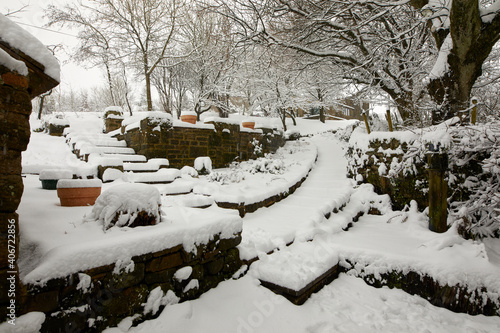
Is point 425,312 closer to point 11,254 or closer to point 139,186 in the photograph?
point 139,186

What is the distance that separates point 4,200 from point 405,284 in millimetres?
4103

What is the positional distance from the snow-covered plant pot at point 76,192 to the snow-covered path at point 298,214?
75.3 inches

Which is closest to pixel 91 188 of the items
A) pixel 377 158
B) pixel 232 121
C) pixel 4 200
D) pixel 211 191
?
pixel 4 200

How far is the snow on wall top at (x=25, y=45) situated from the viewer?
138cm

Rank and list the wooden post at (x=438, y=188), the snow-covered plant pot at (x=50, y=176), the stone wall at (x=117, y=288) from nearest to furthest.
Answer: the stone wall at (x=117, y=288)
the snow-covered plant pot at (x=50, y=176)
the wooden post at (x=438, y=188)

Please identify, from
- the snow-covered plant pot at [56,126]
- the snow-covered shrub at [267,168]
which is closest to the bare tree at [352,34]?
the snow-covered shrub at [267,168]

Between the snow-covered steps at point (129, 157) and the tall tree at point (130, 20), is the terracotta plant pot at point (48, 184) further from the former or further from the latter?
the tall tree at point (130, 20)

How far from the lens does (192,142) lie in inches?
302

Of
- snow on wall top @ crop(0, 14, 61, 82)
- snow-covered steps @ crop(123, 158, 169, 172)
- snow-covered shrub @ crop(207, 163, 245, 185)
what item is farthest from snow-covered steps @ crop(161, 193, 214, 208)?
snow on wall top @ crop(0, 14, 61, 82)

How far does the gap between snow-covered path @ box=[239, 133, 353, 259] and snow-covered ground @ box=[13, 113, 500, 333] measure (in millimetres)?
19

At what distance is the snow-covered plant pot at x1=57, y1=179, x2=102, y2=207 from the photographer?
2641mm

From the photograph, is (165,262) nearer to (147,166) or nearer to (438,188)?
(438,188)

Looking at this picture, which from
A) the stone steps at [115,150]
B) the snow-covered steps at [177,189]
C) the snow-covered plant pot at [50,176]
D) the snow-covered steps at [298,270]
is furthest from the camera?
the stone steps at [115,150]

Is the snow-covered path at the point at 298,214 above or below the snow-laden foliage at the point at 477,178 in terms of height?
below
